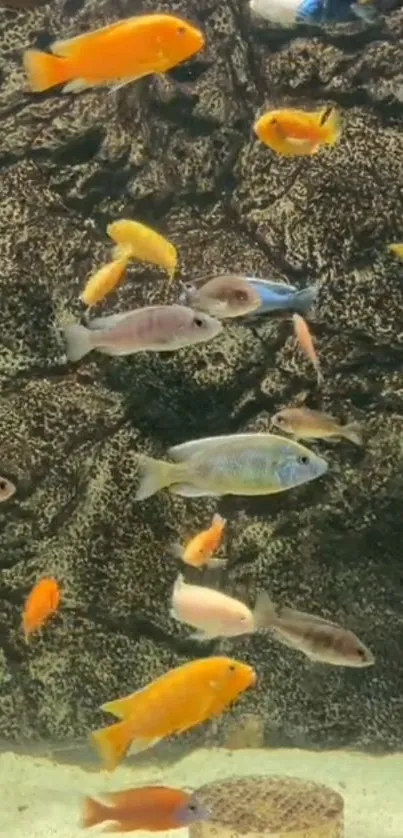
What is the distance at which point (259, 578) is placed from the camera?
5414 millimetres

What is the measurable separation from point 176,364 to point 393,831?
239cm

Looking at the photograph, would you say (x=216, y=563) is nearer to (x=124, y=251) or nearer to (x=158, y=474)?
(x=124, y=251)

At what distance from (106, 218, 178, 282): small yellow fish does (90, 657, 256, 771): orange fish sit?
1905 millimetres

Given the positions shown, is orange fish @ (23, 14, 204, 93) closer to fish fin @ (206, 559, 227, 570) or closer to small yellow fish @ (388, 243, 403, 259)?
small yellow fish @ (388, 243, 403, 259)

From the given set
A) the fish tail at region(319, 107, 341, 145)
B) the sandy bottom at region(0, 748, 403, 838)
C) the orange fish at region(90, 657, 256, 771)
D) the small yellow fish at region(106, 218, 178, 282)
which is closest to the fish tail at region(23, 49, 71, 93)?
the small yellow fish at region(106, 218, 178, 282)

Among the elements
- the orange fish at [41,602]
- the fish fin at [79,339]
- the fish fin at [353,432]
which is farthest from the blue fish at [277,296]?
the orange fish at [41,602]

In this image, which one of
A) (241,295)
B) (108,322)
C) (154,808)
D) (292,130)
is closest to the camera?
(154,808)

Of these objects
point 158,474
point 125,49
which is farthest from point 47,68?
point 158,474

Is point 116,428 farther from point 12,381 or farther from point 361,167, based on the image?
point 361,167

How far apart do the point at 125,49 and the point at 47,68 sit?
1.21 ft

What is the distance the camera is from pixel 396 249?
494 centimetres

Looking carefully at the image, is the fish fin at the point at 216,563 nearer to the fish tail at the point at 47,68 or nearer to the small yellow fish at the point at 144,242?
the small yellow fish at the point at 144,242

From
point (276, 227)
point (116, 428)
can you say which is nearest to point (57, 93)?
point (276, 227)

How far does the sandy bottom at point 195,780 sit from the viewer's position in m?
4.81
